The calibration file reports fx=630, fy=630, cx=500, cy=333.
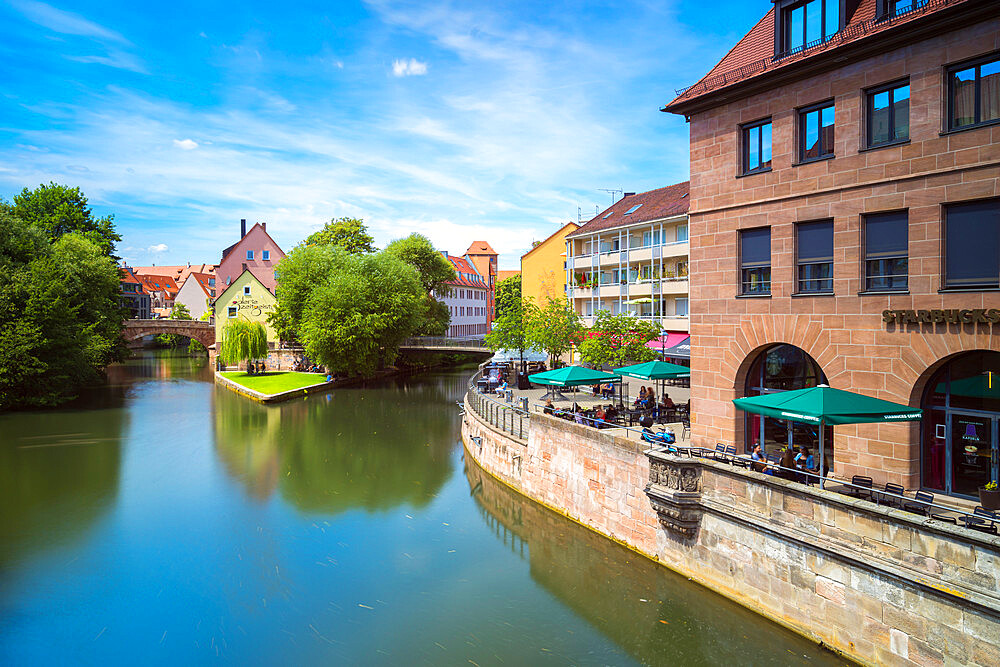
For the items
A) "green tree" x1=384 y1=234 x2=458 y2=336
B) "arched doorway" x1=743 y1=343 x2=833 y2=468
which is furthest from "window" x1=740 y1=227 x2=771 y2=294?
"green tree" x1=384 y1=234 x2=458 y2=336

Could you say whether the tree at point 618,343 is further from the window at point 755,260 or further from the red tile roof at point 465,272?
the red tile roof at point 465,272

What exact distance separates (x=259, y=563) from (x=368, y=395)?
1197 inches

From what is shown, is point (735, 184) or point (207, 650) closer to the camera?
point (207, 650)

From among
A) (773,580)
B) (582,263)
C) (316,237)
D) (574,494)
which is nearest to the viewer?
(773,580)

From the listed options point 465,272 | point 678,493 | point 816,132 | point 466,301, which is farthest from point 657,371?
point 465,272

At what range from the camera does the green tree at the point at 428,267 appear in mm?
69438

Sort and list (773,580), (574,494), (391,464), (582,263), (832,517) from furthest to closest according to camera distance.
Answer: (582,263)
(391,464)
(574,494)
(773,580)
(832,517)

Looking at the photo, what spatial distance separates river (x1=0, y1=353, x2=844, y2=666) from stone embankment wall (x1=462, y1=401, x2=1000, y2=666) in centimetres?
60

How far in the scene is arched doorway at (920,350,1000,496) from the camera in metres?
11.7

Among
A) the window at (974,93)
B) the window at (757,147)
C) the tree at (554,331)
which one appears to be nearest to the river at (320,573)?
the tree at (554,331)

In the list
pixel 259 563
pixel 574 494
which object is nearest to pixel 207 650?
pixel 259 563

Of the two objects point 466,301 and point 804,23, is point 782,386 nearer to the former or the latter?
point 804,23

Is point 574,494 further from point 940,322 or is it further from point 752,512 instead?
point 940,322

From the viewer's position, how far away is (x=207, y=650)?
39.5 feet
